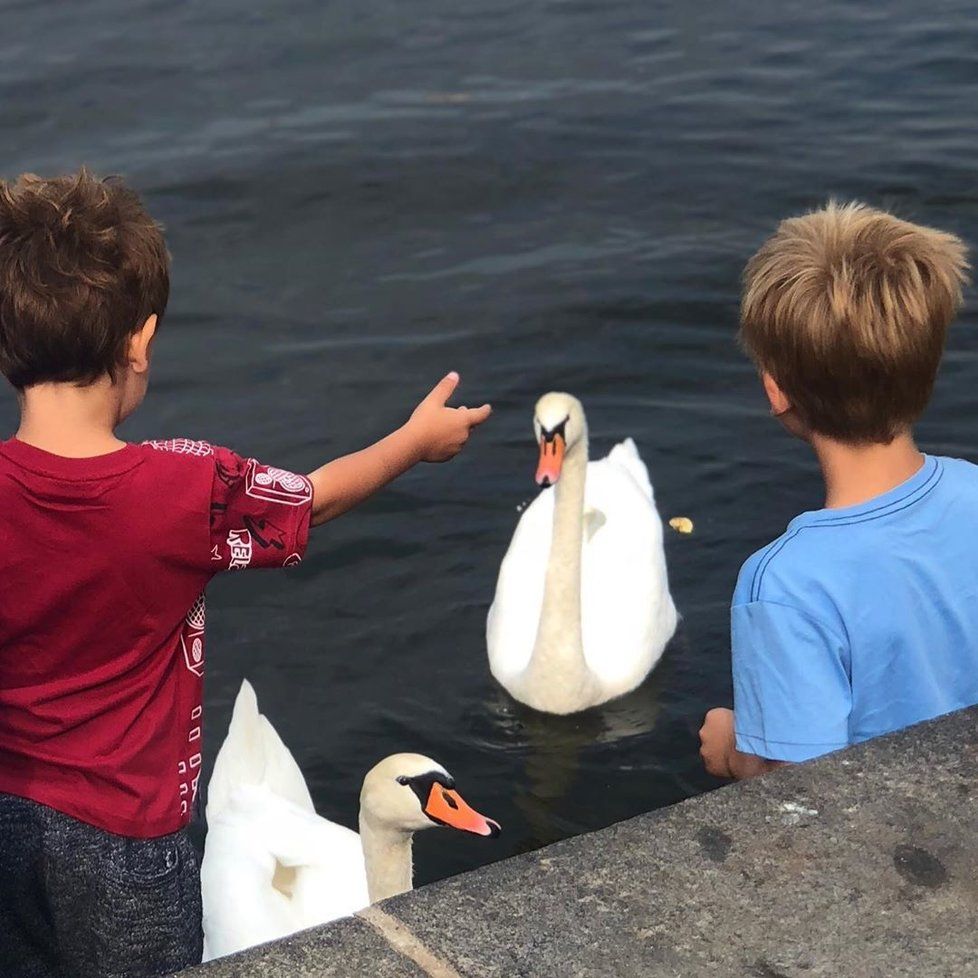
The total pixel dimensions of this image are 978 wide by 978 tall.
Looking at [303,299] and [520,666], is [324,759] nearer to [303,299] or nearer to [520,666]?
[520,666]

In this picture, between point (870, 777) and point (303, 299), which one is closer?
point (870, 777)

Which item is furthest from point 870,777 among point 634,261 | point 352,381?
point 634,261

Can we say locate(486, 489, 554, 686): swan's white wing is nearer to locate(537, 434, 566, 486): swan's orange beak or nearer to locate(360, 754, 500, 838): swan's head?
locate(537, 434, 566, 486): swan's orange beak

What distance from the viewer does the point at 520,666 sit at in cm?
588

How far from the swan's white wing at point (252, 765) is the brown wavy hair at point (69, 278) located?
2232 millimetres

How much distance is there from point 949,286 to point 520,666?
11.2ft

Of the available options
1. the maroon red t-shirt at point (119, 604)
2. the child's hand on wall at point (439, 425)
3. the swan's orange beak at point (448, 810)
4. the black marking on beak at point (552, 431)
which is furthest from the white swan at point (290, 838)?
the black marking on beak at point (552, 431)

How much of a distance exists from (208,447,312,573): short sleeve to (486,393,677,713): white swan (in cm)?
265

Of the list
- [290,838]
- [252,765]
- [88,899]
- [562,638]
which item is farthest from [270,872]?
[562,638]

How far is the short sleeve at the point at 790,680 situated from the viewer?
255 cm

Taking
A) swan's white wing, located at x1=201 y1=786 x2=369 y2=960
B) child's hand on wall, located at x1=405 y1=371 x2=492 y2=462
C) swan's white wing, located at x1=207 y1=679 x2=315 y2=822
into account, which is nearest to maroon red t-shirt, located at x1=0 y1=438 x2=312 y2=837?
child's hand on wall, located at x1=405 y1=371 x2=492 y2=462

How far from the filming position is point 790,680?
8.37 feet

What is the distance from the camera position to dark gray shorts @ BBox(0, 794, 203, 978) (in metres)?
2.98

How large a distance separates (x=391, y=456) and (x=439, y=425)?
130 millimetres
